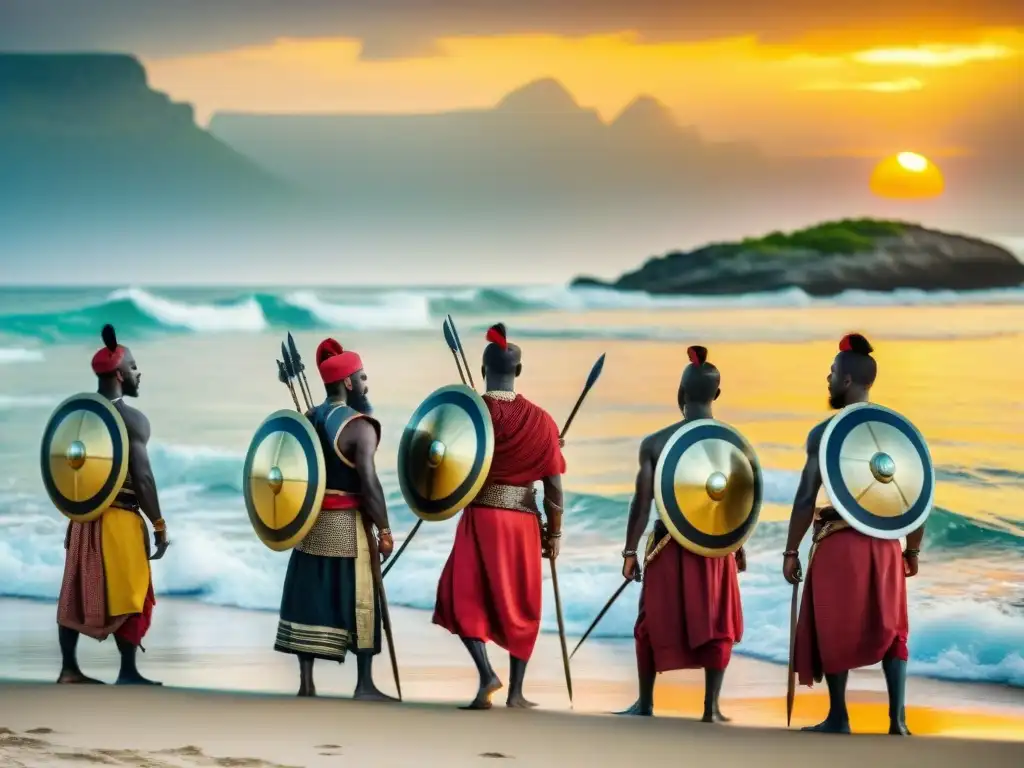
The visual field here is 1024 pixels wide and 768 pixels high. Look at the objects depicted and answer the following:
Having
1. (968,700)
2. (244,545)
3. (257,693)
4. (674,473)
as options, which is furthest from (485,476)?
(244,545)

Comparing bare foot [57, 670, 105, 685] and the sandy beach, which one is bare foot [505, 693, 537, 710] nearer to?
the sandy beach

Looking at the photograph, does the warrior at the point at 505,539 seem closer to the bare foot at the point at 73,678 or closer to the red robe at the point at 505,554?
the red robe at the point at 505,554

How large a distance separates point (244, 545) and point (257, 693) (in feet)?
17.1

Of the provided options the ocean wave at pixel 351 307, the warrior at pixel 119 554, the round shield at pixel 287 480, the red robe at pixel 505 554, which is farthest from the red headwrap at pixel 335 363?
the ocean wave at pixel 351 307

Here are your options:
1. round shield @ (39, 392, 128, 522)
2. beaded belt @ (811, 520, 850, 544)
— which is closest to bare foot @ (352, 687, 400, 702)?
round shield @ (39, 392, 128, 522)

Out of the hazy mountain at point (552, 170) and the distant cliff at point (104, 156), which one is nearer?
the hazy mountain at point (552, 170)

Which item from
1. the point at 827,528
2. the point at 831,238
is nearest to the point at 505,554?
the point at 827,528

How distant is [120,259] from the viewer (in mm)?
17969

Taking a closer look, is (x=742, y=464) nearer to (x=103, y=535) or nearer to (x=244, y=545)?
(x=103, y=535)

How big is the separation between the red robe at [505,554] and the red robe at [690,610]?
453 millimetres

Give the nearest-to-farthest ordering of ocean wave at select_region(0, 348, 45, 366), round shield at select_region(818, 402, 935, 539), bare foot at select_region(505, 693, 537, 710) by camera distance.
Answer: round shield at select_region(818, 402, 935, 539), bare foot at select_region(505, 693, 537, 710), ocean wave at select_region(0, 348, 45, 366)

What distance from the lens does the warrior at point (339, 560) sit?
27.5 feet

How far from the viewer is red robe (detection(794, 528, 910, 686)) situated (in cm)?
788

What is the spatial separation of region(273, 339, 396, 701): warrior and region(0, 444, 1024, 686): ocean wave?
3008 mm
